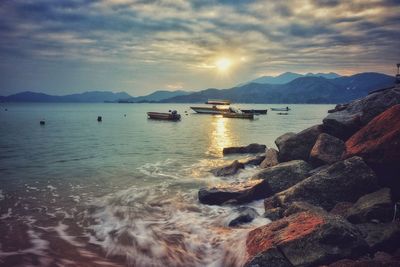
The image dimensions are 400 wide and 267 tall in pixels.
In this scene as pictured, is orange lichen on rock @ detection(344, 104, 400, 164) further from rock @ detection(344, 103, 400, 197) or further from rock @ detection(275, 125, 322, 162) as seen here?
rock @ detection(275, 125, 322, 162)

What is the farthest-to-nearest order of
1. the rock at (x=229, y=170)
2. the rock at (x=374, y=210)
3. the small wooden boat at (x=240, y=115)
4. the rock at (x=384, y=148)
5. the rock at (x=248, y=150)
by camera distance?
the small wooden boat at (x=240, y=115), the rock at (x=248, y=150), the rock at (x=229, y=170), the rock at (x=384, y=148), the rock at (x=374, y=210)

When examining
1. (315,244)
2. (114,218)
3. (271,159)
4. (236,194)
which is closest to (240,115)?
(271,159)

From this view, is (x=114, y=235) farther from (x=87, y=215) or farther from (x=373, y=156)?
(x=373, y=156)

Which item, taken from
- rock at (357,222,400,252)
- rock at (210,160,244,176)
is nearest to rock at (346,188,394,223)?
rock at (357,222,400,252)

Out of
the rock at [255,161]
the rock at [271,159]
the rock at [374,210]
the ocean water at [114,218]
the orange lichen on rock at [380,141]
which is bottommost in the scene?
the ocean water at [114,218]

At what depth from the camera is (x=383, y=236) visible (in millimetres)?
8547

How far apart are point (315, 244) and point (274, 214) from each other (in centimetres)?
463

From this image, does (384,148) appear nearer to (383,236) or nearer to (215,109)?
(383,236)

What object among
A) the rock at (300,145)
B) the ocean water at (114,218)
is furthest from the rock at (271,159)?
the ocean water at (114,218)

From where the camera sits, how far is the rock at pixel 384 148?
38.0ft

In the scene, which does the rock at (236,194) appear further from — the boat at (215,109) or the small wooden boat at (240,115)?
the boat at (215,109)

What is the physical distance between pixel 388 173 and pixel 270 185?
215 inches

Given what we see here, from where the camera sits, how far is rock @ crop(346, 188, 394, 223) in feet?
31.7

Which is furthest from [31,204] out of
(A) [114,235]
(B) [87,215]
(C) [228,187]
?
(C) [228,187]
